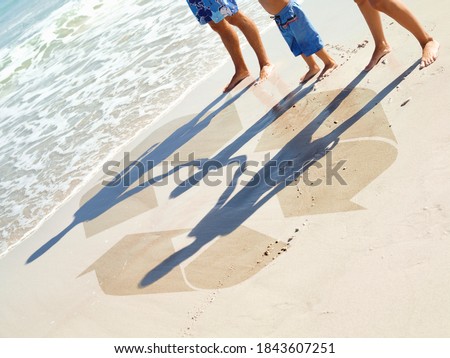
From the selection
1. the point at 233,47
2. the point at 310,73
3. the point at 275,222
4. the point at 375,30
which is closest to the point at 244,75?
the point at 233,47

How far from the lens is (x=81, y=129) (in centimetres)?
580

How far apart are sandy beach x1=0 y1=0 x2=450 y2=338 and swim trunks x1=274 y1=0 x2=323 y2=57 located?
0.30 meters

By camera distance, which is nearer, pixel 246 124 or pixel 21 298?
pixel 21 298

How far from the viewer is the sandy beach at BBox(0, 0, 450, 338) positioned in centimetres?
233

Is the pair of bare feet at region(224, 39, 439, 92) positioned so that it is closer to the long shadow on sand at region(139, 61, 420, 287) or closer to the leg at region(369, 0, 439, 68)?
the leg at region(369, 0, 439, 68)

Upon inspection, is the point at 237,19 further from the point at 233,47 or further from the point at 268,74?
the point at 268,74

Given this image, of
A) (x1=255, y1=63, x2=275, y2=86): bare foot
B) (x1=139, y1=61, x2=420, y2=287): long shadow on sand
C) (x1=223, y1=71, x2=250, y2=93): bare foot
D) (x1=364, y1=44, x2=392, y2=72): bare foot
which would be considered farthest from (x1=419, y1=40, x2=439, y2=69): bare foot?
(x1=223, y1=71, x2=250, y2=93): bare foot

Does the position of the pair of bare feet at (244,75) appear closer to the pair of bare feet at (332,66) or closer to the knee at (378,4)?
the pair of bare feet at (332,66)

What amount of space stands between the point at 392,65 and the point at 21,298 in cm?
312

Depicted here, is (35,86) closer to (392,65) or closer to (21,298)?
(21,298)

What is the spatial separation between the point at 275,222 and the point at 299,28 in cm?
197

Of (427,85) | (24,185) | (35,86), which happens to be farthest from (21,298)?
(35,86)

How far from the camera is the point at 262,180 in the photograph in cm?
346
